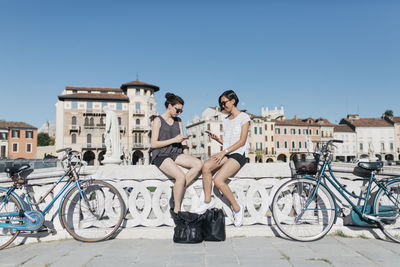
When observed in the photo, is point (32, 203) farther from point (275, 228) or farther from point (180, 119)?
point (275, 228)

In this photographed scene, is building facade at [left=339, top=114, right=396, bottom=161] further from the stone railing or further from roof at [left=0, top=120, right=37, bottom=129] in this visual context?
the stone railing

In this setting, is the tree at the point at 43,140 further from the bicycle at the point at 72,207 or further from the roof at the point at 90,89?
the bicycle at the point at 72,207

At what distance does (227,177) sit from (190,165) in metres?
0.49

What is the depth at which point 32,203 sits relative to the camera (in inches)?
147

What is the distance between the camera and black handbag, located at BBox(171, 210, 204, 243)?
3608 millimetres

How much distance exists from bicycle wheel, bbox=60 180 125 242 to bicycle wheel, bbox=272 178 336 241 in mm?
2003

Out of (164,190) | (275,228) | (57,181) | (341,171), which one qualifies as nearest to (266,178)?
(275,228)

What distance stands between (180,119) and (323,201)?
2.21 metres

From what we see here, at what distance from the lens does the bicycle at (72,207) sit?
3.66 m

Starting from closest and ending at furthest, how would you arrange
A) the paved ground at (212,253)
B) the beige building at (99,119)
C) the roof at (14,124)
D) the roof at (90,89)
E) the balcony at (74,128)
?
the paved ground at (212,253) → the balcony at (74,128) → the beige building at (99,119) → the roof at (90,89) → the roof at (14,124)

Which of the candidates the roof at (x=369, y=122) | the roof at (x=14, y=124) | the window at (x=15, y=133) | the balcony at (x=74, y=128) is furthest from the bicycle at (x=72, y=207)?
the roof at (x=369, y=122)

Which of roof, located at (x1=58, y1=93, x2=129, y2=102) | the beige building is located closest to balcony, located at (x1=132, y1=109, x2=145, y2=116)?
the beige building

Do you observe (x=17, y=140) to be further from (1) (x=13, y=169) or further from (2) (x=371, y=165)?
(2) (x=371, y=165)

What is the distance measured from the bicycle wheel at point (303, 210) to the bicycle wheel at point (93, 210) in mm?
2003
